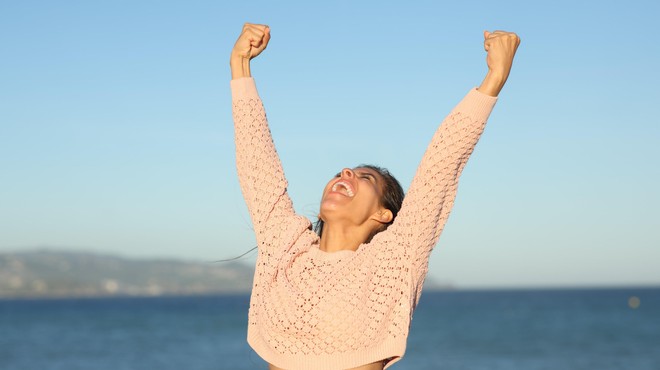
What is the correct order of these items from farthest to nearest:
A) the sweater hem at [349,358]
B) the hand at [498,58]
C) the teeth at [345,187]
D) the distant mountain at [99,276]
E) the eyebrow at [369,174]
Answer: the distant mountain at [99,276], the eyebrow at [369,174], the teeth at [345,187], the sweater hem at [349,358], the hand at [498,58]

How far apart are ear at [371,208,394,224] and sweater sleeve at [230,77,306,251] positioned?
269 millimetres

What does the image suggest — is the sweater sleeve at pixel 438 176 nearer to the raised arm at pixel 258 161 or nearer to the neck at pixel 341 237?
the neck at pixel 341 237

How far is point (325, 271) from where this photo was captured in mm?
2982

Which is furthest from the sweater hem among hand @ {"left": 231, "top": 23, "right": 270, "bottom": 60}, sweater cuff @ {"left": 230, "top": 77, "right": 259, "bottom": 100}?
hand @ {"left": 231, "top": 23, "right": 270, "bottom": 60}

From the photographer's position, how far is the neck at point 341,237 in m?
3.15

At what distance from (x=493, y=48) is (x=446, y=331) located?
36.9 m

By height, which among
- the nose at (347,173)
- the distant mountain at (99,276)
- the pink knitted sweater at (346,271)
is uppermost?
the nose at (347,173)

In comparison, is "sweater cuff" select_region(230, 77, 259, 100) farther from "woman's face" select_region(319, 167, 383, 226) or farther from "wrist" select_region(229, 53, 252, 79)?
"woman's face" select_region(319, 167, 383, 226)

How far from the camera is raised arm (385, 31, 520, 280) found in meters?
2.72

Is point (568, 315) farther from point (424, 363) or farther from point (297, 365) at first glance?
point (297, 365)

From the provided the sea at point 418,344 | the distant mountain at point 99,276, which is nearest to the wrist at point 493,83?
the sea at point 418,344

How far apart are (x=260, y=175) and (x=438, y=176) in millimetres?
685

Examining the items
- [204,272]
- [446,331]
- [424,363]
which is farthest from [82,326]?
[204,272]

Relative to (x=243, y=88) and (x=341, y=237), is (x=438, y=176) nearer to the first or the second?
(x=341, y=237)
